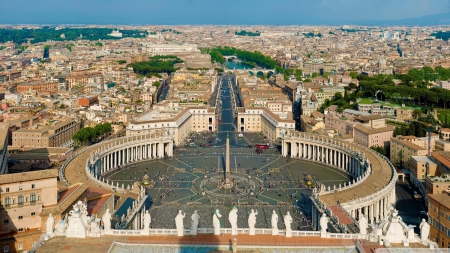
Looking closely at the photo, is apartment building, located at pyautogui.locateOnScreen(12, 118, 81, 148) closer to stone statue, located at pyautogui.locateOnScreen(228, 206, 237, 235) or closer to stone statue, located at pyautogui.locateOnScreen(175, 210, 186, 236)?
stone statue, located at pyautogui.locateOnScreen(175, 210, 186, 236)

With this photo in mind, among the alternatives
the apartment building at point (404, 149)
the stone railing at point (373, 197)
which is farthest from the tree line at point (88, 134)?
the stone railing at point (373, 197)

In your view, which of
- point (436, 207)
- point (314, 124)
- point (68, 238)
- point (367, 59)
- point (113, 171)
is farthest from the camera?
point (367, 59)

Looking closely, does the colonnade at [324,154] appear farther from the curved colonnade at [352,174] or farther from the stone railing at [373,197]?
the stone railing at [373,197]

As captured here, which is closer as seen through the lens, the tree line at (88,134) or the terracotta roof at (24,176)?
the terracotta roof at (24,176)

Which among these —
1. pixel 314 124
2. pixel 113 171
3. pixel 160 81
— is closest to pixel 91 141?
pixel 113 171

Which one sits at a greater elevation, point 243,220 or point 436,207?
point 436,207

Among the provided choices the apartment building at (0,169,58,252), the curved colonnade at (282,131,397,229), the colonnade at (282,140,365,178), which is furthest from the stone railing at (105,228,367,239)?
the colonnade at (282,140,365,178)

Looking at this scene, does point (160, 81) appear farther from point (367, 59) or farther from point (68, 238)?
point (68, 238)
